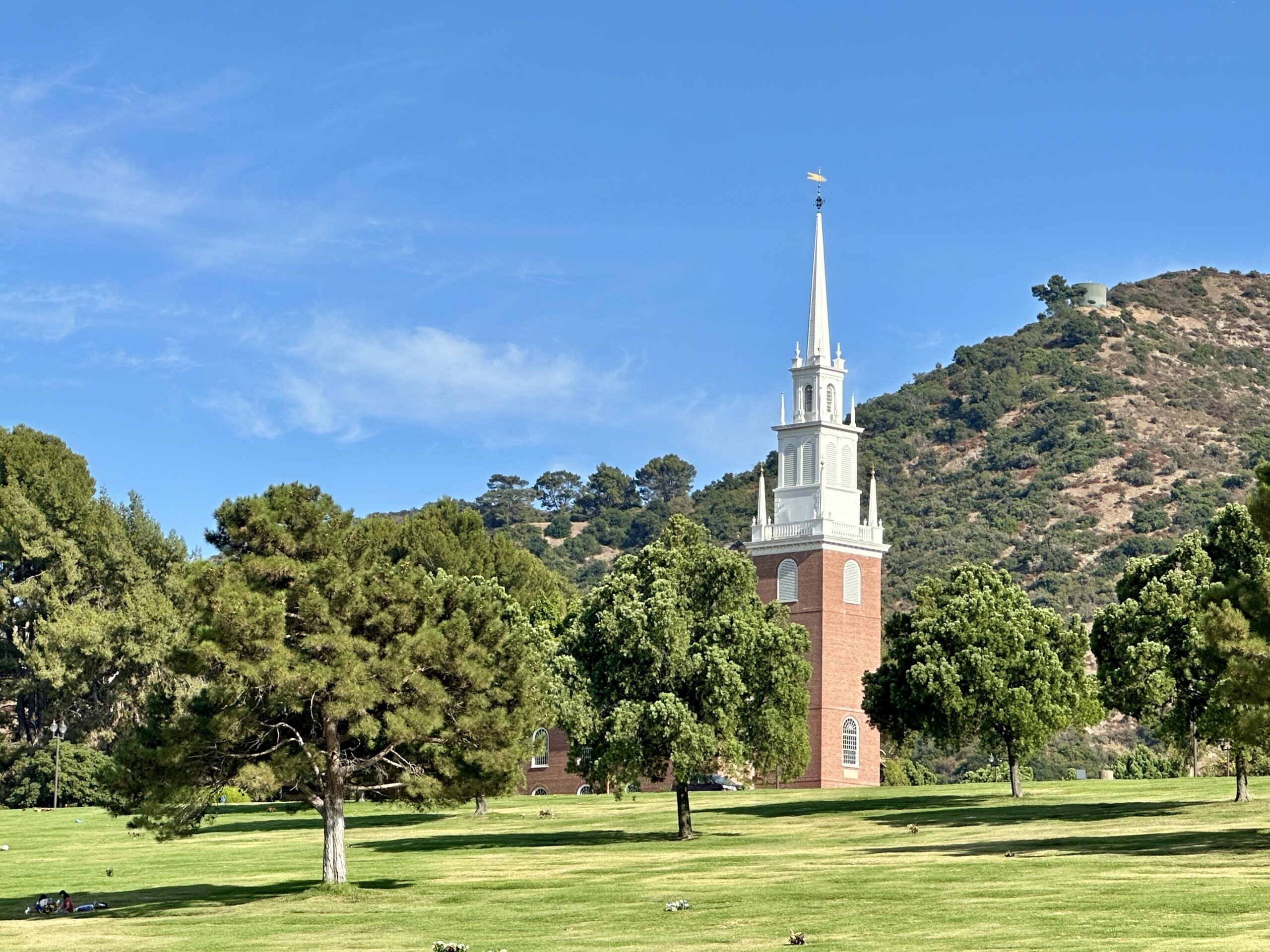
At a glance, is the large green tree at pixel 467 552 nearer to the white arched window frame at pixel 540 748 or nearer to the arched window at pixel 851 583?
the white arched window frame at pixel 540 748

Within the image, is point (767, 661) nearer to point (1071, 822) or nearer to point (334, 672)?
point (1071, 822)

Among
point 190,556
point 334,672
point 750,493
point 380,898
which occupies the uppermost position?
point 750,493

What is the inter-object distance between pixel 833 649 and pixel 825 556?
4559 mm

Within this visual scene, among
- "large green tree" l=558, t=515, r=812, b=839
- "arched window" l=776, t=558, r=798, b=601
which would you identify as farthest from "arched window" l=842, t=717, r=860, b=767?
"large green tree" l=558, t=515, r=812, b=839

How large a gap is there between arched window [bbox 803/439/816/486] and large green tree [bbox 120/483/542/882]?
5062 centimetres

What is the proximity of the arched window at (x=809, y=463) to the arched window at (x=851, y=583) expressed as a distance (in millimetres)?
4503

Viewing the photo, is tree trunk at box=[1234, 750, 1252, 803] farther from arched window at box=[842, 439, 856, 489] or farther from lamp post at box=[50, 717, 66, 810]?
lamp post at box=[50, 717, 66, 810]

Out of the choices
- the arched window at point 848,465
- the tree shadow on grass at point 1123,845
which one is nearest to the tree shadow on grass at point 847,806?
the tree shadow on grass at point 1123,845

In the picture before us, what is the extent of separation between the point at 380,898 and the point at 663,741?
14924 millimetres

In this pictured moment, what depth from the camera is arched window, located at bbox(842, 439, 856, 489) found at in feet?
350

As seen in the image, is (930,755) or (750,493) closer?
(930,755)

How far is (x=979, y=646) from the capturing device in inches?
2904

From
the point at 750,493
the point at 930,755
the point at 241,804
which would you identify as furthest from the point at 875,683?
the point at 750,493

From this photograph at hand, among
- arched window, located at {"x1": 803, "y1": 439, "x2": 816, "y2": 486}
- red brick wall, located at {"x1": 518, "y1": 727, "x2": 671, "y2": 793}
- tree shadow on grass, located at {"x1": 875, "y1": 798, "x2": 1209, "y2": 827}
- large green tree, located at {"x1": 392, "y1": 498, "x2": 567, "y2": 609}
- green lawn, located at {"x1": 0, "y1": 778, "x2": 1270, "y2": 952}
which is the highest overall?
arched window, located at {"x1": 803, "y1": 439, "x2": 816, "y2": 486}
